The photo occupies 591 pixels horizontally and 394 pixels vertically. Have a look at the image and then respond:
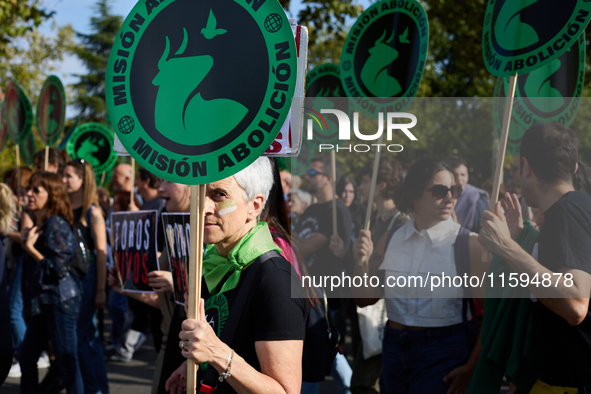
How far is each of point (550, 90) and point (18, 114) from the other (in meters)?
6.61

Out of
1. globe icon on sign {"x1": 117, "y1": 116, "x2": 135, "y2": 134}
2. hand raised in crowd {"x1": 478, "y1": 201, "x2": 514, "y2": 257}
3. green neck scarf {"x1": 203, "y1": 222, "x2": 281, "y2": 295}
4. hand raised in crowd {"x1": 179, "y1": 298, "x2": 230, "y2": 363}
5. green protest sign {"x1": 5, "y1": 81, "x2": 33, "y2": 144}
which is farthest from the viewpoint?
green protest sign {"x1": 5, "y1": 81, "x2": 33, "y2": 144}

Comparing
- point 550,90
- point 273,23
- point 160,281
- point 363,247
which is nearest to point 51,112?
point 160,281

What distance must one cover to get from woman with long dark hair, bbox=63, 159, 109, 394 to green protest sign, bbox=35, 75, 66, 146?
87.5 inches

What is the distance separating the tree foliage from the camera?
4197cm

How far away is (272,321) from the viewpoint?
75.4 inches

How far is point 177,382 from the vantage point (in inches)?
93.7

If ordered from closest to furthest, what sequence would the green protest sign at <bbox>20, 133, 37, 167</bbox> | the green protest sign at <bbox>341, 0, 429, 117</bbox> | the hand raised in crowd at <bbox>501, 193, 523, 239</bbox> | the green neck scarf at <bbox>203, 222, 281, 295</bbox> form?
1. the green neck scarf at <bbox>203, 222, 281, 295</bbox>
2. the hand raised in crowd at <bbox>501, 193, 523, 239</bbox>
3. the green protest sign at <bbox>341, 0, 429, 117</bbox>
4. the green protest sign at <bbox>20, 133, 37, 167</bbox>

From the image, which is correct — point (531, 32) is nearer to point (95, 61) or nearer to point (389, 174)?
point (389, 174)

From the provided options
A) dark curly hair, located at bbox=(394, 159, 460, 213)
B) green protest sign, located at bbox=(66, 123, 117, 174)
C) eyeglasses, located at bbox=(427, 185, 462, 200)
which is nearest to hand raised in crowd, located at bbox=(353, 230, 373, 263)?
dark curly hair, located at bbox=(394, 159, 460, 213)

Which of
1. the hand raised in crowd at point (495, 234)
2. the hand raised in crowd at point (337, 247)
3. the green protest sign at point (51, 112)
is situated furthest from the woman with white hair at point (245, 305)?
the green protest sign at point (51, 112)

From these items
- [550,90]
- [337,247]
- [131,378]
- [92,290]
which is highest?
[550,90]

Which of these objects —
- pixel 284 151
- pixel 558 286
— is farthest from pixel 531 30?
pixel 284 151

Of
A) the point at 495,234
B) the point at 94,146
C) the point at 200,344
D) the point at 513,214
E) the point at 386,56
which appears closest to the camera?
the point at 200,344

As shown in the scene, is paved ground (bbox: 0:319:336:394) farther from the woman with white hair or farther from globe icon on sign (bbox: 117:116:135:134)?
globe icon on sign (bbox: 117:116:135:134)
